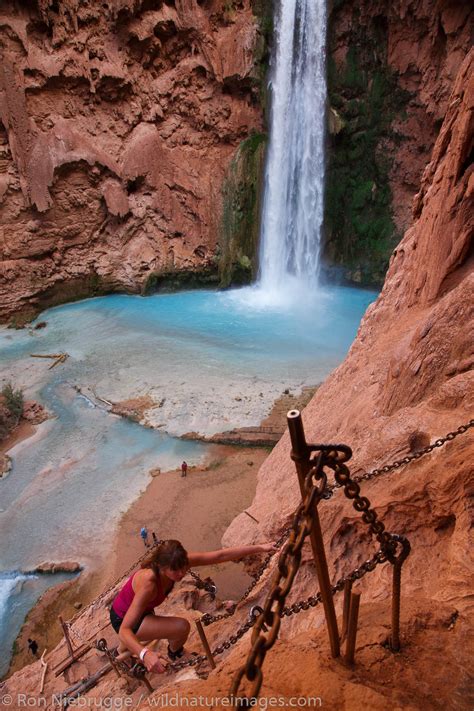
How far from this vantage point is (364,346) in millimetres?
5672

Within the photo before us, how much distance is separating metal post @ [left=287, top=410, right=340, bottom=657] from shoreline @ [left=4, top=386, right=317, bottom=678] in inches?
173

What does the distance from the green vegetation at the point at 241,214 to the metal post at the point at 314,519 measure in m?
16.1

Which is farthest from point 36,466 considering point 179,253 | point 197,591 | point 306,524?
point 179,253

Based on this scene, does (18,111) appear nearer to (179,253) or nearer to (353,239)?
(179,253)

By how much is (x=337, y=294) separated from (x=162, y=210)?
7.53m

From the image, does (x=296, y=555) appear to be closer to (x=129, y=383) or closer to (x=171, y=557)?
(x=171, y=557)

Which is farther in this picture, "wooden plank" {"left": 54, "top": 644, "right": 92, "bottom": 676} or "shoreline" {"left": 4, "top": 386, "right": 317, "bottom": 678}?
"shoreline" {"left": 4, "top": 386, "right": 317, "bottom": 678}

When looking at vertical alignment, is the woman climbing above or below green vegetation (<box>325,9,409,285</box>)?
below

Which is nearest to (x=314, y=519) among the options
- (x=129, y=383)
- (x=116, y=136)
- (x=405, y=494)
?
(x=405, y=494)

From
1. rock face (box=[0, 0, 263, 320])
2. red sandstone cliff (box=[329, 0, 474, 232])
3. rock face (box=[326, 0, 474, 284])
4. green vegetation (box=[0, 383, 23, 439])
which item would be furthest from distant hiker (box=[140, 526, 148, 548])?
red sandstone cliff (box=[329, 0, 474, 232])

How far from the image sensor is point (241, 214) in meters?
17.0

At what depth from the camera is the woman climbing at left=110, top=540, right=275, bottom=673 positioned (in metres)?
2.92

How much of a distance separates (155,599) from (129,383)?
8.84 metres

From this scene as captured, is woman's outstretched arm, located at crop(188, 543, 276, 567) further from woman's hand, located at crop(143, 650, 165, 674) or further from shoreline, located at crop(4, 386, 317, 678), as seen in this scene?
shoreline, located at crop(4, 386, 317, 678)
